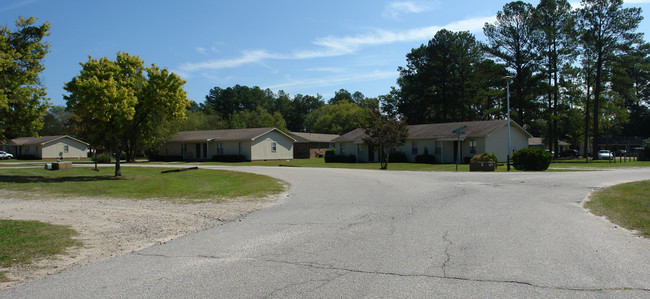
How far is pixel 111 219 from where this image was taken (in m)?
10.1

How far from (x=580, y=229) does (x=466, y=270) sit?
163 inches

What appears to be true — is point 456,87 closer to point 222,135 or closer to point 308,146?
point 308,146

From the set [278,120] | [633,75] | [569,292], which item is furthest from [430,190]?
[633,75]

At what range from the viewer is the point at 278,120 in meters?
83.4

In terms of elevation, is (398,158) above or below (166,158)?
below

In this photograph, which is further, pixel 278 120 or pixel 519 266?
pixel 278 120

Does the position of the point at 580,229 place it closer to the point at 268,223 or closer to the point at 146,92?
the point at 268,223

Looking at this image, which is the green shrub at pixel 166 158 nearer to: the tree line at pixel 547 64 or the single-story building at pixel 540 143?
the tree line at pixel 547 64

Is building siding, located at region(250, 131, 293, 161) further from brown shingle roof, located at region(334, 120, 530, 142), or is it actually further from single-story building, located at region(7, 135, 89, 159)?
single-story building, located at region(7, 135, 89, 159)

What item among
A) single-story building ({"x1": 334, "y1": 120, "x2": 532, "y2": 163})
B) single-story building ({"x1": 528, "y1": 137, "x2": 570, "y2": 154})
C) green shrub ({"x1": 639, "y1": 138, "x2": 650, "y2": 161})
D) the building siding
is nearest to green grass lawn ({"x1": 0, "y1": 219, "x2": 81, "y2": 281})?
single-story building ({"x1": 334, "y1": 120, "x2": 532, "y2": 163})

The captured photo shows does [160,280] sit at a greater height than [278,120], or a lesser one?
lesser

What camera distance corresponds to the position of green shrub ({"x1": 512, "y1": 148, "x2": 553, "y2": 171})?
91.1 ft

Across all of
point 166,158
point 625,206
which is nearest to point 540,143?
point 166,158

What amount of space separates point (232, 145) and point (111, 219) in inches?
1563
